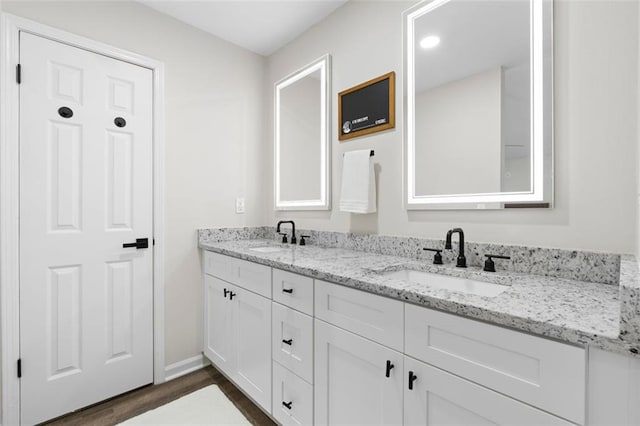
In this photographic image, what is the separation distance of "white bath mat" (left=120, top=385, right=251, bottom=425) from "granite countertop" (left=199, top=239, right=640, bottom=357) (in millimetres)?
946

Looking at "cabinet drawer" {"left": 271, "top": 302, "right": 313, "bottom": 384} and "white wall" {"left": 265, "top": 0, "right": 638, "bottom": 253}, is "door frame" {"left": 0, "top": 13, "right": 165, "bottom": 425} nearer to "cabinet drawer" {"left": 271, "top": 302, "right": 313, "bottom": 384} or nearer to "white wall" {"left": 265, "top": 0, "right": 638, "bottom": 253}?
"cabinet drawer" {"left": 271, "top": 302, "right": 313, "bottom": 384}

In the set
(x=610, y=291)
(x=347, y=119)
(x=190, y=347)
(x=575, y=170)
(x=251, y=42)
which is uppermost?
(x=251, y=42)

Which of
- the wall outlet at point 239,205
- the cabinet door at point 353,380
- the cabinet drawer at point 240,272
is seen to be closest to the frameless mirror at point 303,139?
the wall outlet at point 239,205

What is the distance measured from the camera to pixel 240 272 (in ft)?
5.80

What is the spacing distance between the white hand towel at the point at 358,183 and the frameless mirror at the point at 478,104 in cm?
21

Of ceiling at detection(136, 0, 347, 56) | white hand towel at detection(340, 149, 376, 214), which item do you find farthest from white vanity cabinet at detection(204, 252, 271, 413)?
ceiling at detection(136, 0, 347, 56)

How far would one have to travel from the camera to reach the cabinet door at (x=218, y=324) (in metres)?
1.88

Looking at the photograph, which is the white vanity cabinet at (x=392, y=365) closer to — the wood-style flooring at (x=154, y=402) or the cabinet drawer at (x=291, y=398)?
the cabinet drawer at (x=291, y=398)

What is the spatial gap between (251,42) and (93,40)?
106 centimetres

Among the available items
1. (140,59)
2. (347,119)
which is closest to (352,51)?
(347,119)

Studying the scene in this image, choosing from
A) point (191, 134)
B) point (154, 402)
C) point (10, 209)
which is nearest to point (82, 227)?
point (10, 209)

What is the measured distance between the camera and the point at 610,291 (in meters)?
0.95

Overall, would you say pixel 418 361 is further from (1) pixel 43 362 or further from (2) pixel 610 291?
(1) pixel 43 362

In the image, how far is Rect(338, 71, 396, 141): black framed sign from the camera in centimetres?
170
